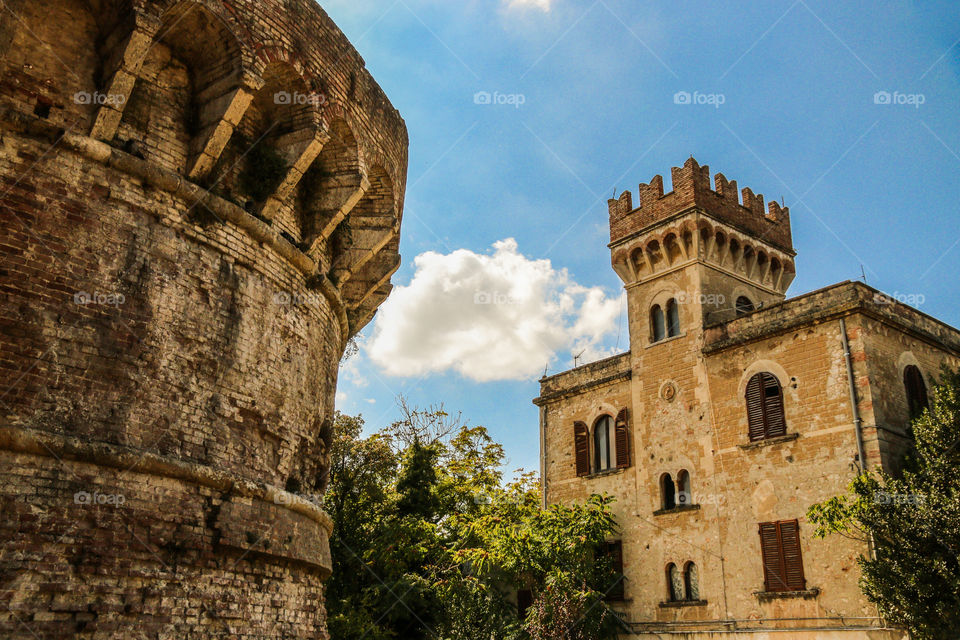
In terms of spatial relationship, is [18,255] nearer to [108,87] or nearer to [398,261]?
[108,87]

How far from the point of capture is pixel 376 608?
19.0 metres

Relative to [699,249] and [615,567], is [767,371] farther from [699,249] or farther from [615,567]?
[615,567]

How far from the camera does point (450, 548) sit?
752 inches

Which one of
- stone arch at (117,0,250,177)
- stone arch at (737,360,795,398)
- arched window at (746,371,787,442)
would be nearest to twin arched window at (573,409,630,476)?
stone arch at (737,360,795,398)

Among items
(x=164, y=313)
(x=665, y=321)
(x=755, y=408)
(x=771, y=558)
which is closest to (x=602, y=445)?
(x=665, y=321)

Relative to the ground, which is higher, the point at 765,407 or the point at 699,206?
the point at 699,206

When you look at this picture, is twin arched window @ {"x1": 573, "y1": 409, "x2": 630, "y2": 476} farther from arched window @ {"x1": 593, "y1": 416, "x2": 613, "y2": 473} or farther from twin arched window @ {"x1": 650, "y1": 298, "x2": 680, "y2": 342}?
twin arched window @ {"x1": 650, "y1": 298, "x2": 680, "y2": 342}

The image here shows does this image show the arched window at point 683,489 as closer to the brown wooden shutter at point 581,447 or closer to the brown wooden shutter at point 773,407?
the brown wooden shutter at point 773,407

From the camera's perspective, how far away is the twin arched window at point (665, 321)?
18938 mm

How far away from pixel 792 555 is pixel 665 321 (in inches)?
253

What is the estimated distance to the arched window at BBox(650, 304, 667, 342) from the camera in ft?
63.1

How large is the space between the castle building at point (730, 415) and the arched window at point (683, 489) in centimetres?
3

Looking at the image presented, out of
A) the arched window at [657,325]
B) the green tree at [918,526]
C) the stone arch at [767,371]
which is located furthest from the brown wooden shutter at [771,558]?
the arched window at [657,325]

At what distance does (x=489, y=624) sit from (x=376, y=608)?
332 cm
